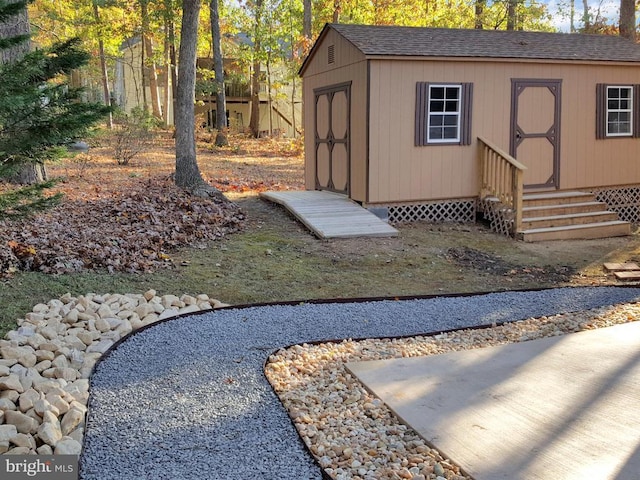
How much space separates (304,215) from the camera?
9680mm

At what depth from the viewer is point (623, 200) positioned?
39.2ft

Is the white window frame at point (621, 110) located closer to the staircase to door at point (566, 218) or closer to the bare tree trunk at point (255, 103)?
the staircase to door at point (566, 218)

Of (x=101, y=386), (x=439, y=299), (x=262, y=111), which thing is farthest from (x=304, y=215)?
(x=262, y=111)

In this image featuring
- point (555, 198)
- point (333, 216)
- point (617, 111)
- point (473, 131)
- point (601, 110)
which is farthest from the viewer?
point (617, 111)

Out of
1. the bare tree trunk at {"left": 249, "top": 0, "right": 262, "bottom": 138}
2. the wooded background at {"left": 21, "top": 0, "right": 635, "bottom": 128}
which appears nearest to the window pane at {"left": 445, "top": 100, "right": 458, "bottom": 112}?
the wooded background at {"left": 21, "top": 0, "right": 635, "bottom": 128}

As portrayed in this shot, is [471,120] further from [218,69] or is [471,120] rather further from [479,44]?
[218,69]

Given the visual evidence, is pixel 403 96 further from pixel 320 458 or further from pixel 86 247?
pixel 320 458

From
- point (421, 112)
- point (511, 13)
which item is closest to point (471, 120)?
point (421, 112)

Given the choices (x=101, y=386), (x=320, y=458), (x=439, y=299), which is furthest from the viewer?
(x=439, y=299)

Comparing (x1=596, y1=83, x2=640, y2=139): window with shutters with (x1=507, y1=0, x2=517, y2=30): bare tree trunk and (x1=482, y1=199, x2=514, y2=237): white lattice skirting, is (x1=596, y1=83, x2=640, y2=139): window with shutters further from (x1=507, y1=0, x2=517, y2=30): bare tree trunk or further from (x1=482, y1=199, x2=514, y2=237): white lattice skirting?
(x1=507, y1=0, x2=517, y2=30): bare tree trunk

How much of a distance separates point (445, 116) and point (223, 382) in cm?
Result: 757

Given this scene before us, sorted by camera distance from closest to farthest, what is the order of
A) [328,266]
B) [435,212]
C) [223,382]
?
1. [223,382]
2. [328,266]
3. [435,212]

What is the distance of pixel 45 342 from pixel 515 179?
7475mm

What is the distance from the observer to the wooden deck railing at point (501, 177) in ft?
31.6
